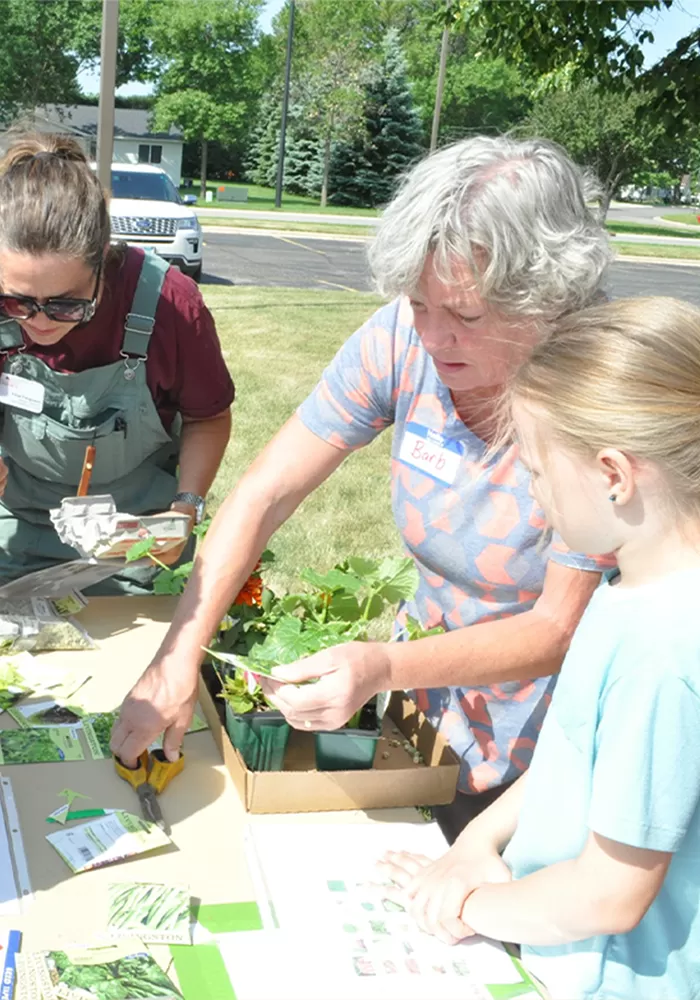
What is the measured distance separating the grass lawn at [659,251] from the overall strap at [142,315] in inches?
848

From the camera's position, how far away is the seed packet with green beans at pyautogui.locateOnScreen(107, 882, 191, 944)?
45.1 inches

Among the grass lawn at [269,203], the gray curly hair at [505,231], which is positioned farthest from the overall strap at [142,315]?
the grass lawn at [269,203]

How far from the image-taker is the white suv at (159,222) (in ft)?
41.7

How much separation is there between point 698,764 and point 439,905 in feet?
1.27

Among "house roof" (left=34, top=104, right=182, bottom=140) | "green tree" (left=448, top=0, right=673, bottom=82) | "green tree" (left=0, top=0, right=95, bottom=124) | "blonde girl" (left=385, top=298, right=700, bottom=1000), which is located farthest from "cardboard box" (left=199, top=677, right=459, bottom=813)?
"house roof" (left=34, top=104, right=182, bottom=140)

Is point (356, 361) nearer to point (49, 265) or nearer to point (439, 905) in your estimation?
point (49, 265)

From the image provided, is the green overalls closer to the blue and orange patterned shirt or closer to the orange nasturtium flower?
the blue and orange patterned shirt

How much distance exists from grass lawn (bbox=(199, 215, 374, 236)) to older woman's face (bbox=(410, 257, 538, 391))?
2003 cm

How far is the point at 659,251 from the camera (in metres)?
24.7

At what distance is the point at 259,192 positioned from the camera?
38656 mm

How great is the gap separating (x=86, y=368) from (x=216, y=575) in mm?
738

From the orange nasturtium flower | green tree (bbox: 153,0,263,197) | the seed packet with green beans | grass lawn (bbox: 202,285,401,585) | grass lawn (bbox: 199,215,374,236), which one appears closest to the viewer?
the seed packet with green beans

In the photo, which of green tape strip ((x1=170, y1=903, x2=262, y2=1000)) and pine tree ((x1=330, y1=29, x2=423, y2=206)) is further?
pine tree ((x1=330, y1=29, x2=423, y2=206))

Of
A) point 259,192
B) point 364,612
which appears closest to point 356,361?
point 364,612
